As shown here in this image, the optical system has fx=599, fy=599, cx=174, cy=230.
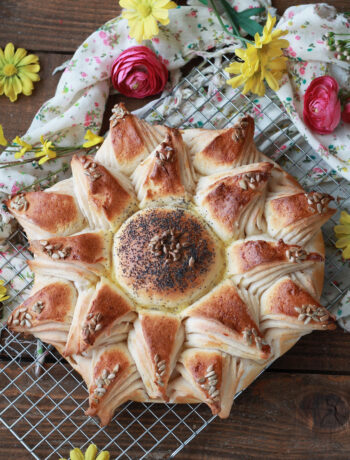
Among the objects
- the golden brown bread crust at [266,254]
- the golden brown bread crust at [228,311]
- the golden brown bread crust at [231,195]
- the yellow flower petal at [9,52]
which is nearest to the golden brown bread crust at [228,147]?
the golden brown bread crust at [231,195]

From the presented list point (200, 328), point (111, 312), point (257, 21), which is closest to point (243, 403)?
point (200, 328)

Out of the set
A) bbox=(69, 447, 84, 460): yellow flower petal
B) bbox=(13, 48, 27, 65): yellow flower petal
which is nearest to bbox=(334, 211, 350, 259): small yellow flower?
bbox=(69, 447, 84, 460): yellow flower petal

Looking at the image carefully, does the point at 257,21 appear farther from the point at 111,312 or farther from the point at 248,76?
the point at 111,312

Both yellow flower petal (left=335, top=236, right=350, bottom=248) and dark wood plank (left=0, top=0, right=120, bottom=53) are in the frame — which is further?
dark wood plank (left=0, top=0, right=120, bottom=53)

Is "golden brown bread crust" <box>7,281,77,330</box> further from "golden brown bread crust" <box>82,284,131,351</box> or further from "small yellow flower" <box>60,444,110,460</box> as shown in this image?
"small yellow flower" <box>60,444,110,460</box>

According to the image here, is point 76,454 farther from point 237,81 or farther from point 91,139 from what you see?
point 237,81

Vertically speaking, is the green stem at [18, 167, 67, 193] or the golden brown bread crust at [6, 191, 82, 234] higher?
the golden brown bread crust at [6, 191, 82, 234]
